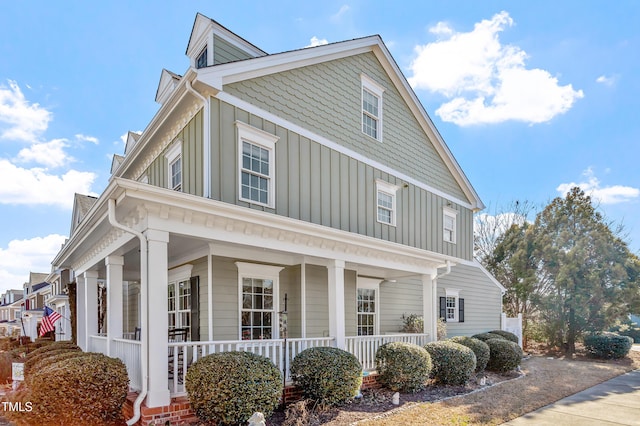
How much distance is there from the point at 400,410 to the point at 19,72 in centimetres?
1209

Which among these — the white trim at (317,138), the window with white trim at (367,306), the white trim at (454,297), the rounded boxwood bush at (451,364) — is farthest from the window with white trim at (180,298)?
the white trim at (454,297)

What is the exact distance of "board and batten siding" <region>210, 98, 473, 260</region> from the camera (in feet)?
27.0

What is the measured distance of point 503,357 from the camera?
1141 cm

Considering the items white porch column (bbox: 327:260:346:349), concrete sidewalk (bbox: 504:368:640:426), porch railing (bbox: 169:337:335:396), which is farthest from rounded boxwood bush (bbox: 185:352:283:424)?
concrete sidewalk (bbox: 504:368:640:426)

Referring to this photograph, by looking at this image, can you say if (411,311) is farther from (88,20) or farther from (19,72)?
(19,72)

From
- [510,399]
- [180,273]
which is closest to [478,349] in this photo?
[510,399]

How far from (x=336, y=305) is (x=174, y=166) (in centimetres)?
520

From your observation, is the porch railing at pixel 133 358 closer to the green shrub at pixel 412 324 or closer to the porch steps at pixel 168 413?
the porch steps at pixel 168 413

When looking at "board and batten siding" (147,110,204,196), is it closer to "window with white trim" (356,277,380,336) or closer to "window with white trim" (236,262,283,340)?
"window with white trim" (236,262,283,340)

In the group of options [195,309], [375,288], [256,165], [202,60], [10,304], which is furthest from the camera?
[10,304]

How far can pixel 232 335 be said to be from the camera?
27.9 ft

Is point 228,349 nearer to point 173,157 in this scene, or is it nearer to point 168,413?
point 168,413

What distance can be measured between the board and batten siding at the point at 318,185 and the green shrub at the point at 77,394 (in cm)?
353

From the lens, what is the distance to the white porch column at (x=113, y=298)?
7730mm
